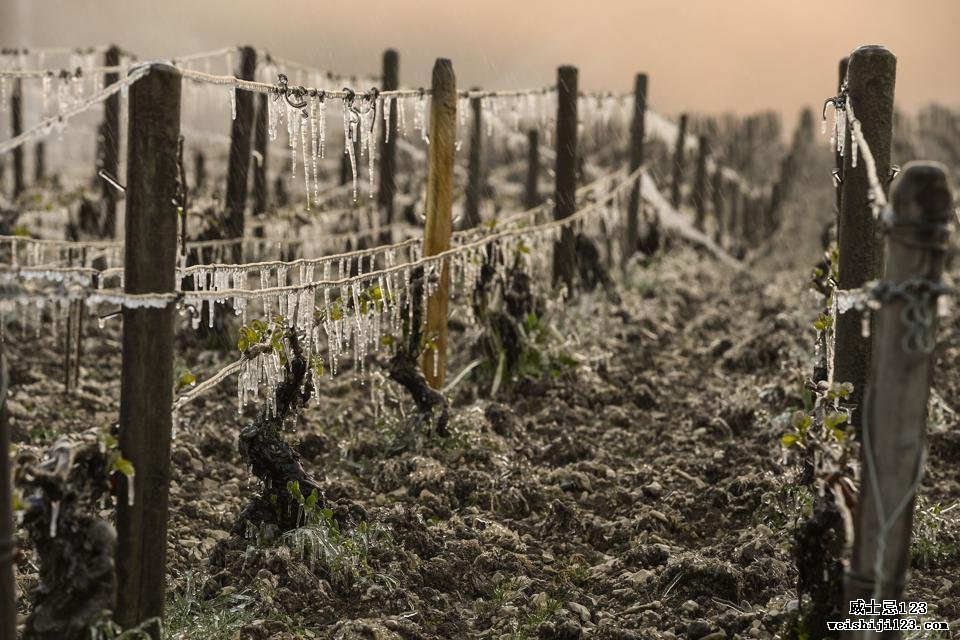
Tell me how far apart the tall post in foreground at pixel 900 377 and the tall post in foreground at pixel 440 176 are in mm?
3616

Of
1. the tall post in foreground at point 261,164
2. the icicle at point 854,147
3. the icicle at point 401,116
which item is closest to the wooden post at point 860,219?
the icicle at point 854,147

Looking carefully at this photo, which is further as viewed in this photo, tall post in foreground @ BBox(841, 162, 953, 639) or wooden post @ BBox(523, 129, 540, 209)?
wooden post @ BBox(523, 129, 540, 209)

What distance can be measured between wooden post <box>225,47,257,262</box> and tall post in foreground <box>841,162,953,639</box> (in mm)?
6476

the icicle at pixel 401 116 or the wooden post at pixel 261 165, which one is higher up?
the wooden post at pixel 261 165

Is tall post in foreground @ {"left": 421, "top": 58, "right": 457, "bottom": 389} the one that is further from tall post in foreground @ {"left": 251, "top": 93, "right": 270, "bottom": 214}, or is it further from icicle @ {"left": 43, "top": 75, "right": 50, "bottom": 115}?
tall post in foreground @ {"left": 251, "top": 93, "right": 270, "bottom": 214}

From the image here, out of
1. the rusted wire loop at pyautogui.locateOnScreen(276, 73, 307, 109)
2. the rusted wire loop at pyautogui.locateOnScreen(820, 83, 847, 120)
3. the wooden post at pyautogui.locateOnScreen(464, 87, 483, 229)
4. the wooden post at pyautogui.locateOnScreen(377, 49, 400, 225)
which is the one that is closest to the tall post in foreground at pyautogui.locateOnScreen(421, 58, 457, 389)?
the rusted wire loop at pyautogui.locateOnScreen(276, 73, 307, 109)

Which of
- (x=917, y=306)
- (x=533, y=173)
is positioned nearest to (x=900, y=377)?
(x=917, y=306)

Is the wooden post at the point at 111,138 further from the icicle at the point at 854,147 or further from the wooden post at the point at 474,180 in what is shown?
the icicle at the point at 854,147

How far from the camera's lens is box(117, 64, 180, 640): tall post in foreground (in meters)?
3.07

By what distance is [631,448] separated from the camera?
611 cm

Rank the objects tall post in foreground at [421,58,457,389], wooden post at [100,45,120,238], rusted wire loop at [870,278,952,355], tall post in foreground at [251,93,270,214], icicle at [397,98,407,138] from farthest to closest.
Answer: tall post in foreground at [251,93,270,214], wooden post at [100,45,120,238], tall post in foreground at [421,58,457,389], icicle at [397,98,407,138], rusted wire loop at [870,278,952,355]

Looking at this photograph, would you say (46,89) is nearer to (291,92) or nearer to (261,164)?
(261,164)

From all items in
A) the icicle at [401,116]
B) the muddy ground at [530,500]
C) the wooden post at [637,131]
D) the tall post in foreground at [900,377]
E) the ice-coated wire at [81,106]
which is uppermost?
the wooden post at [637,131]

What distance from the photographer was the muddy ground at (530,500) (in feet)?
12.9
